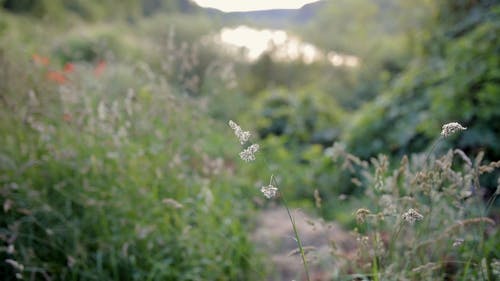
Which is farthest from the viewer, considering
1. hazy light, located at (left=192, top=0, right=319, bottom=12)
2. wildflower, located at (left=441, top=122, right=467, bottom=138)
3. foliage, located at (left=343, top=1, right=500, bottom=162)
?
foliage, located at (left=343, top=1, right=500, bottom=162)

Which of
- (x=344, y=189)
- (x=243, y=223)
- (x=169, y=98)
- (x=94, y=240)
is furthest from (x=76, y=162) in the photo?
(x=344, y=189)

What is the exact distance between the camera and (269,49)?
994cm

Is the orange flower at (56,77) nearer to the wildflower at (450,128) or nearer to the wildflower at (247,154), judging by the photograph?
the wildflower at (247,154)

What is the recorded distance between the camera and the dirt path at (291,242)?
2.33 meters

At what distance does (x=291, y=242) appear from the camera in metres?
2.78

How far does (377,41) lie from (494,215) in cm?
1034

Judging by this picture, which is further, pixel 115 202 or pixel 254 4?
pixel 115 202

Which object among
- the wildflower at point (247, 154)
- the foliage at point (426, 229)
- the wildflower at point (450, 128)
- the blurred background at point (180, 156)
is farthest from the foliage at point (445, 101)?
the wildflower at point (247, 154)

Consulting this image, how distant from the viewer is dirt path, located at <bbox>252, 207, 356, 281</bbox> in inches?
91.6

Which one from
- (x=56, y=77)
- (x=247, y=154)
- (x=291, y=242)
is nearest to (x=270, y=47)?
(x=56, y=77)

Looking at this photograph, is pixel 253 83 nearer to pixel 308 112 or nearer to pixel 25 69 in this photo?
pixel 308 112

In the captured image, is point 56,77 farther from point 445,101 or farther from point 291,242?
point 445,101

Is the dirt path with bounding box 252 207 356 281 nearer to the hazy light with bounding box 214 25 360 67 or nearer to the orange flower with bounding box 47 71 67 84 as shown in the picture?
the orange flower with bounding box 47 71 67 84

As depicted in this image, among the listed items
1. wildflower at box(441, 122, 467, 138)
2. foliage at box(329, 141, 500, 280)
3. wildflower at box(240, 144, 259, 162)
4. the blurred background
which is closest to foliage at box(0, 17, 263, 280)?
the blurred background
